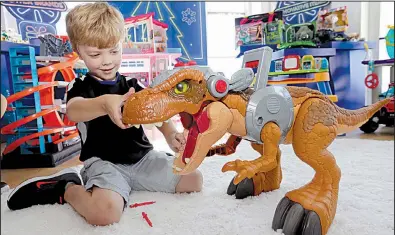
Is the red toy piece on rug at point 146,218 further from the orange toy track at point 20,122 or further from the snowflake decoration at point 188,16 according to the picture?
the snowflake decoration at point 188,16

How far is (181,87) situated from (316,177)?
276 millimetres

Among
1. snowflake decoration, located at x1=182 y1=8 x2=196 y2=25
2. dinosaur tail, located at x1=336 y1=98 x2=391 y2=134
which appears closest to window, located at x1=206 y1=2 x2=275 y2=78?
snowflake decoration, located at x1=182 y1=8 x2=196 y2=25

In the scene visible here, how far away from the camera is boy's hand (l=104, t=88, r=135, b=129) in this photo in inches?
18.5

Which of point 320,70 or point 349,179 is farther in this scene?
point 320,70

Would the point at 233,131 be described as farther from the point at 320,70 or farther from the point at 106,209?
the point at 320,70

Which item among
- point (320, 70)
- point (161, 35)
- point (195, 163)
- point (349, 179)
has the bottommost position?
point (349, 179)

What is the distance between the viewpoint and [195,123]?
0.49 metres

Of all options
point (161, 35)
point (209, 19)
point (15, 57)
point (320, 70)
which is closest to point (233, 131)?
point (15, 57)

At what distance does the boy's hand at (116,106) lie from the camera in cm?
47

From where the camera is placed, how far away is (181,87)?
462 millimetres

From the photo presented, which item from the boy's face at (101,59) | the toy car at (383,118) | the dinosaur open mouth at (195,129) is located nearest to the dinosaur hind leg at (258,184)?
the dinosaur open mouth at (195,129)

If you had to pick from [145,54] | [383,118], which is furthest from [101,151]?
[383,118]

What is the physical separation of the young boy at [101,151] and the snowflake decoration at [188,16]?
122 cm

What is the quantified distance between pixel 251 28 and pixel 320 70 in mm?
577
